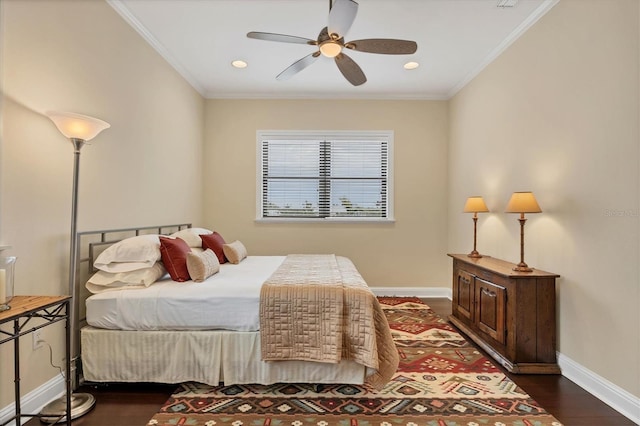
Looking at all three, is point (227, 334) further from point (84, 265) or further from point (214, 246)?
point (214, 246)

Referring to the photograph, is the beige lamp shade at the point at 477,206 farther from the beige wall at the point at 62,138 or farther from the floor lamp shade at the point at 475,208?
the beige wall at the point at 62,138

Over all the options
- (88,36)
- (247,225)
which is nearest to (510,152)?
(247,225)

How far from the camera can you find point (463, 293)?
11.5 ft

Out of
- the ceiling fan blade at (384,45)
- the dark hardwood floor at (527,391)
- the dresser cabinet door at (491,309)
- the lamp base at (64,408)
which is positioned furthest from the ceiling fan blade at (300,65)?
the lamp base at (64,408)

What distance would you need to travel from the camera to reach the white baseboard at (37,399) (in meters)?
1.90

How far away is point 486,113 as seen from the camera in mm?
3883

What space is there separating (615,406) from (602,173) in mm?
1500

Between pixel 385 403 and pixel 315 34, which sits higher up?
pixel 315 34

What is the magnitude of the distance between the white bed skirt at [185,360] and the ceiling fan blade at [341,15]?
219 cm

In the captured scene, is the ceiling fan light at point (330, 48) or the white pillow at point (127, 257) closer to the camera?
the white pillow at point (127, 257)

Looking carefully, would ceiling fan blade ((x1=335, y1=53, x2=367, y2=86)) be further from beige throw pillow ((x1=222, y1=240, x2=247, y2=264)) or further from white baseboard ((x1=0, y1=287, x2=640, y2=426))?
white baseboard ((x1=0, y1=287, x2=640, y2=426))

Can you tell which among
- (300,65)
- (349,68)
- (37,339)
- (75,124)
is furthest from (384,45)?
(37,339)

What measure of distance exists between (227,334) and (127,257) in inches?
37.4

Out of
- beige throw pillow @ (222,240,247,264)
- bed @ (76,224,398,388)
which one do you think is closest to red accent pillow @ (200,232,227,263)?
beige throw pillow @ (222,240,247,264)
